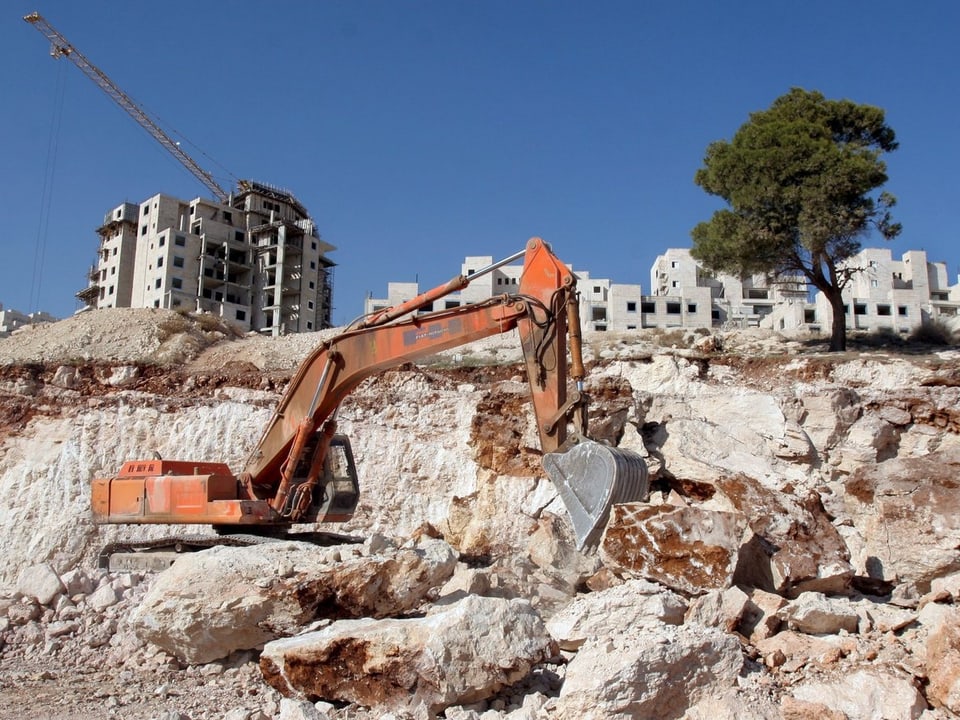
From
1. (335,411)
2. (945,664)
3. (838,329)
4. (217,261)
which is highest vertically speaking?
(217,261)

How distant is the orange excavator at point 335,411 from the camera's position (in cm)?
892

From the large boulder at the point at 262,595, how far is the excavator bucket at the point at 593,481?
2.03m

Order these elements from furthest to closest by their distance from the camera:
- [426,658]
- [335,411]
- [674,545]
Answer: [335,411] < [674,545] < [426,658]

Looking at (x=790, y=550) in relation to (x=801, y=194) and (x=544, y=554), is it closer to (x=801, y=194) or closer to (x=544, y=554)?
(x=544, y=554)

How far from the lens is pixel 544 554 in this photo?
36.1 feet

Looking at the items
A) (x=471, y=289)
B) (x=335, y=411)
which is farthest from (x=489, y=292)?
(x=335, y=411)

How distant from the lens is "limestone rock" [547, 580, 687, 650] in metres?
7.86

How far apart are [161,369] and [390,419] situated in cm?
661

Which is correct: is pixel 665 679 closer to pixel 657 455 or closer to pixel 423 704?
pixel 423 704

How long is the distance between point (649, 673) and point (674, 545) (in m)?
2.40

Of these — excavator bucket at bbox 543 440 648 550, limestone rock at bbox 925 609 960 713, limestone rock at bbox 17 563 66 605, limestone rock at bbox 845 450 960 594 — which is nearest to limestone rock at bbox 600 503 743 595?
excavator bucket at bbox 543 440 648 550

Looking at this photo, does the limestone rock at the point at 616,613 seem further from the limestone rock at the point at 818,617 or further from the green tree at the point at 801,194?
the green tree at the point at 801,194

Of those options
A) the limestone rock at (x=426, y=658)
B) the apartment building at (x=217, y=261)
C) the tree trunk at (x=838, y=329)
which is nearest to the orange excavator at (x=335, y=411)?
the limestone rock at (x=426, y=658)

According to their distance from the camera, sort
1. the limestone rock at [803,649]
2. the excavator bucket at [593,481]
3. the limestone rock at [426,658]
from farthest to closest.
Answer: the excavator bucket at [593,481] → the limestone rock at [803,649] → the limestone rock at [426,658]
